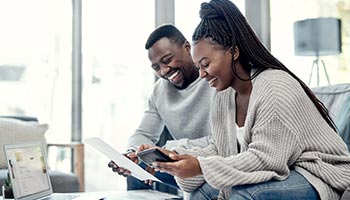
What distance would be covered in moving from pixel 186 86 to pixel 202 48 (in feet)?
2.57

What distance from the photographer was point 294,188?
1.16m

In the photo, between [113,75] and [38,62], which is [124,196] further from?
[38,62]

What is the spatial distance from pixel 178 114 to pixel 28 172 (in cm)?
81

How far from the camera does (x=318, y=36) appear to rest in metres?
2.72

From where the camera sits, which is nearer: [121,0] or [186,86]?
[186,86]

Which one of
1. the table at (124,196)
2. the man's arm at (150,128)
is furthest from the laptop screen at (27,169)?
the man's arm at (150,128)

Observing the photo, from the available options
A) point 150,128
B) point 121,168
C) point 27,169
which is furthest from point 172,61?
point 27,169

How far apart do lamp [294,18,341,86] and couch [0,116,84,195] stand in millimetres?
1537

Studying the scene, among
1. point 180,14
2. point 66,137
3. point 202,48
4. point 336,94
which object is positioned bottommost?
point 66,137

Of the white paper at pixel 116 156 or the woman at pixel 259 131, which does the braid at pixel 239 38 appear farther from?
the white paper at pixel 116 156

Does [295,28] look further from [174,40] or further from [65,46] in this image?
[65,46]

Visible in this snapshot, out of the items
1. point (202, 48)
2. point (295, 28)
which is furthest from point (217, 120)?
point (295, 28)

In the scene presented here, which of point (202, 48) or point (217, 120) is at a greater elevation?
point (202, 48)

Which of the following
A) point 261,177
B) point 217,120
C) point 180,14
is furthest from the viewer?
point 180,14
